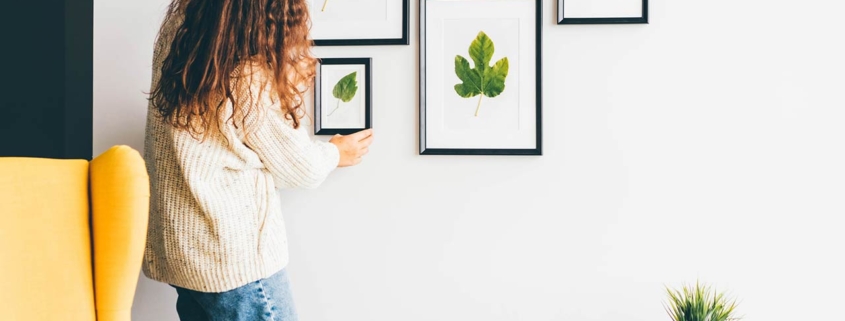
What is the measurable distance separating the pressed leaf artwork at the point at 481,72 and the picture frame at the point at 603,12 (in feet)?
0.64

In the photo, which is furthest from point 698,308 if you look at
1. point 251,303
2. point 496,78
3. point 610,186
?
point 251,303

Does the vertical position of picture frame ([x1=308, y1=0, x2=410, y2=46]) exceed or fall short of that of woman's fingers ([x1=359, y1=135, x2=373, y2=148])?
it exceeds it

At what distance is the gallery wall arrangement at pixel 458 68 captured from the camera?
160 centimetres

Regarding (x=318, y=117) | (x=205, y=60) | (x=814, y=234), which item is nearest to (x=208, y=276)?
(x=205, y=60)

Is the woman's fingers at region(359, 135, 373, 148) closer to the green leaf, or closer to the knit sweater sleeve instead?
the green leaf

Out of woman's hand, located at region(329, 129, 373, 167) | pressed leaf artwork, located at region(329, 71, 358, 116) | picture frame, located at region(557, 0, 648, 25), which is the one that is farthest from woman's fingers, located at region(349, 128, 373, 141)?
picture frame, located at region(557, 0, 648, 25)

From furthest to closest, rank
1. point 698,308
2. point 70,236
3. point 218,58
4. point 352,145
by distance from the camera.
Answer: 1. point 352,145
2. point 698,308
3. point 218,58
4. point 70,236

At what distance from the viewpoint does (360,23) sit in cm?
164

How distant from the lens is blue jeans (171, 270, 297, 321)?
4.20 ft

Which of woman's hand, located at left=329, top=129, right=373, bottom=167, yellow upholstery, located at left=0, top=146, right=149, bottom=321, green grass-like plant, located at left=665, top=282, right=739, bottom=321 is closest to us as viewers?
yellow upholstery, located at left=0, top=146, right=149, bottom=321

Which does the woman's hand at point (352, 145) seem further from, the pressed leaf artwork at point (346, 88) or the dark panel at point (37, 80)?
the dark panel at point (37, 80)

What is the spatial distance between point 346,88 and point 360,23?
0.18 m

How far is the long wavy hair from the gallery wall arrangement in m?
0.33

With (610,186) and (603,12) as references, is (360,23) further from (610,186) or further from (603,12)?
(610,186)
